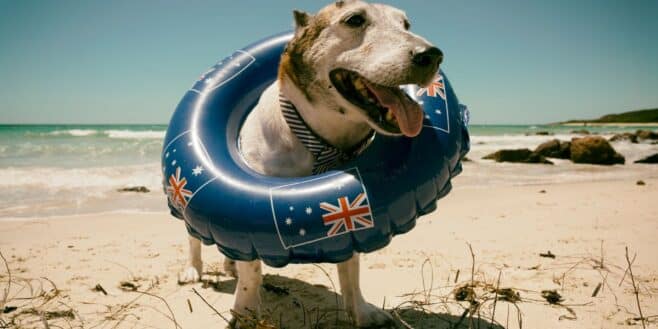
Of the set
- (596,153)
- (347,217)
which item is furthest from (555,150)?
(347,217)

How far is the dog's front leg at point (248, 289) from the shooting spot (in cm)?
Result: 222

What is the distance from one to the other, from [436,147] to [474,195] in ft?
16.5

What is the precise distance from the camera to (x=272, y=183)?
1.89 m

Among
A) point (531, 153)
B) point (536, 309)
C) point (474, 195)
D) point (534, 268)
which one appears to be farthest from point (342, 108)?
point (531, 153)

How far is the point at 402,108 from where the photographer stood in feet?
6.13

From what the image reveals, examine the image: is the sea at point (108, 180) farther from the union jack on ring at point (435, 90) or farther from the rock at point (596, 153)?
the union jack on ring at point (435, 90)

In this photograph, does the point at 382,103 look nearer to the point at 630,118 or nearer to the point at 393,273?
the point at 393,273

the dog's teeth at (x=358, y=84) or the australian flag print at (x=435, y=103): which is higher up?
the dog's teeth at (x=358, y=84)

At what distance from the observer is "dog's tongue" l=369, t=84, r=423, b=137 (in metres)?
1.82

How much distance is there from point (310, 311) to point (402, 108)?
4.59 ft

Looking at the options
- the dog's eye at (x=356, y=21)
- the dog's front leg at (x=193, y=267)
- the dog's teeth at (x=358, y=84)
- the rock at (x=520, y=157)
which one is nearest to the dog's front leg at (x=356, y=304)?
the dog's teeth at (x=358, y=84)

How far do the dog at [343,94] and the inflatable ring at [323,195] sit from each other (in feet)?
0.50

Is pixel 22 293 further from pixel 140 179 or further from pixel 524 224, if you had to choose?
pixel 140 179

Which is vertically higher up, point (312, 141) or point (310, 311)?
point (312, 141)
